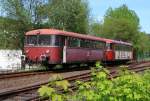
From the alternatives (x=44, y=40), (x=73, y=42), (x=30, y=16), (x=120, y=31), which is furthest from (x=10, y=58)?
(x=120, y=31)

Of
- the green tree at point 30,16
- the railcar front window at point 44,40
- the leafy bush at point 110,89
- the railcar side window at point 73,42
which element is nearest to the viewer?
the leafy bush at point 110,89

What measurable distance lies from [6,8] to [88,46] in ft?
27.6

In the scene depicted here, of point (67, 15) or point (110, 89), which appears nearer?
point (110, 89)

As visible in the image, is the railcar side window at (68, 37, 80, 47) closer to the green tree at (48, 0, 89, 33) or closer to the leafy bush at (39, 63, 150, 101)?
the green tree at (48, 0, 89, 33)

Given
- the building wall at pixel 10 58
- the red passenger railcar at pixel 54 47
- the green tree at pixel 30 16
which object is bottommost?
the building wall at pixel 10 58

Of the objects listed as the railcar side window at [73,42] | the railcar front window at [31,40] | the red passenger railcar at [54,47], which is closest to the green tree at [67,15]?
the red passenger railcar at [54,47]

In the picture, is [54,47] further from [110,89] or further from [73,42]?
[110,89]

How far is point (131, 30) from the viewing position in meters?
79.6

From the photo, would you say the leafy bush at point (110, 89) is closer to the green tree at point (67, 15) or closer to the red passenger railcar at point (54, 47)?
the red passenger railcar at point (54, 47)

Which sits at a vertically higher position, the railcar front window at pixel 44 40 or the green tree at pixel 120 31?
the green tree at pixel 120 31

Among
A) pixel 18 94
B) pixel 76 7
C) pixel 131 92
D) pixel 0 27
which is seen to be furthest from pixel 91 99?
pixel 76 7

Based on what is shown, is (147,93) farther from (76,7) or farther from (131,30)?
(131,30)

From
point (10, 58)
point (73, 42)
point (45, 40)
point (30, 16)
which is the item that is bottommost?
point (10, 58)

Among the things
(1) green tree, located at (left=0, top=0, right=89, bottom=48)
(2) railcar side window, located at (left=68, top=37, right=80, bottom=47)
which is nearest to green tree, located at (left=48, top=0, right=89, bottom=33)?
(1) green tree, located at (left=0, top=0, right=89, bottom=48)
